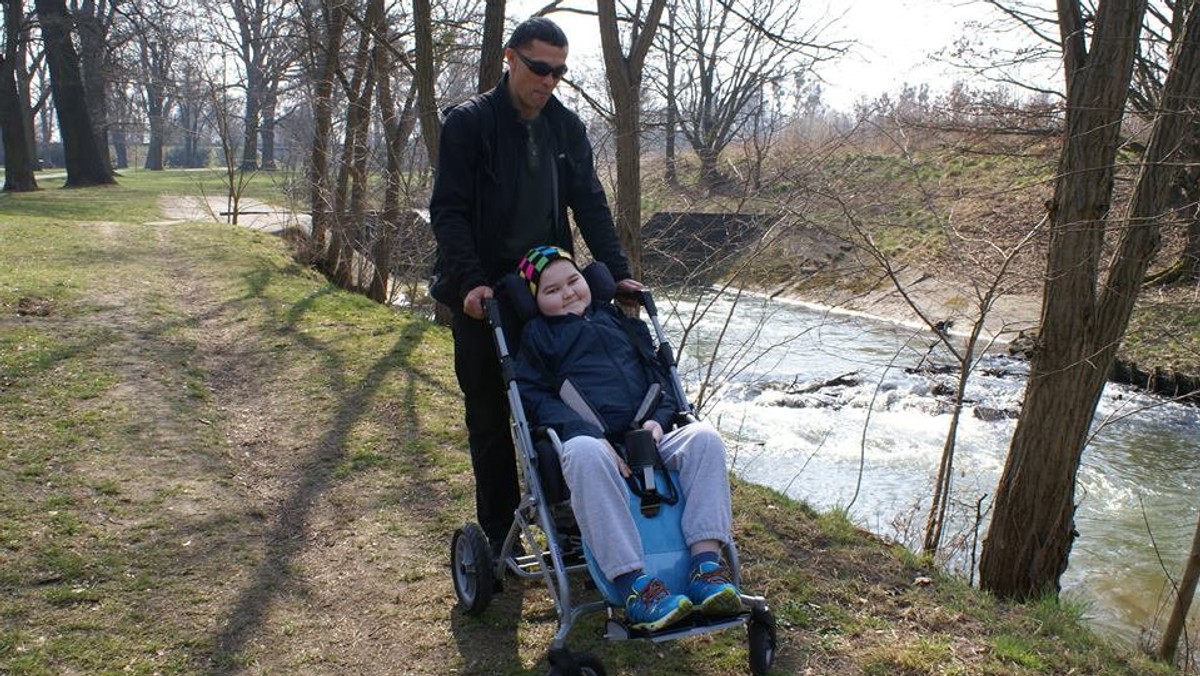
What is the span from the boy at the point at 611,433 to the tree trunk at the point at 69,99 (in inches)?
967

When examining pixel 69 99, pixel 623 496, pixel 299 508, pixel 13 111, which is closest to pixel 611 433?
pixel 623 496

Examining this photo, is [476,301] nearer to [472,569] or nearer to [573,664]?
[472,569]

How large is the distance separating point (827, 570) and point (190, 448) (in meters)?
3.76

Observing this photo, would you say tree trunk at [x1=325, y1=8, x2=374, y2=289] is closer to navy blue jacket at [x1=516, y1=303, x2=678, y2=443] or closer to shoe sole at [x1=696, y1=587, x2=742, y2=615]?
navy blue jacket at [x1=516, y1=303, x2=678, y2=443]

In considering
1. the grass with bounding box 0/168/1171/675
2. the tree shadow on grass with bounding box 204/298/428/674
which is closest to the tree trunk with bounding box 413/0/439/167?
the tree shadow on grass with bounding box 204/298/428/674

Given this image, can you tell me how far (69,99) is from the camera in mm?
25844

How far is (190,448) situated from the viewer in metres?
5.72

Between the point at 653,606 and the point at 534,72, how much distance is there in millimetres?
1893

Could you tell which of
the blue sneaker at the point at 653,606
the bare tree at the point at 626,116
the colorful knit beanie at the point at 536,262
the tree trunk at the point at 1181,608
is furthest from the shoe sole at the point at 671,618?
the bare tree at the point at 626,116

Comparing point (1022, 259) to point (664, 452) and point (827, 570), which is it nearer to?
point (827, 570)

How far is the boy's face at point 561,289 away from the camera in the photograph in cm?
351

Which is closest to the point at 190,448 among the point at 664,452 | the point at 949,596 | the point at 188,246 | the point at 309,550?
the point at 309,550

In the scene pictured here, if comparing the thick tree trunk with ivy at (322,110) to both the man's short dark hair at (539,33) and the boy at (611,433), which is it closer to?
the man's short dark hair at (539,33)

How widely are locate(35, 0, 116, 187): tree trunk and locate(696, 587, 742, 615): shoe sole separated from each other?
84.3ft
